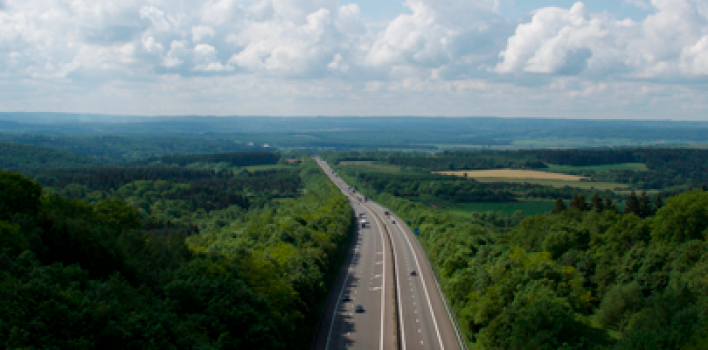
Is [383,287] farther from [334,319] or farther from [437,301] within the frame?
[334,319]

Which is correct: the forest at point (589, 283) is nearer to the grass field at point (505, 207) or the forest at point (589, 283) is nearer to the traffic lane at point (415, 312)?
the traffic lane at point (415, 312)

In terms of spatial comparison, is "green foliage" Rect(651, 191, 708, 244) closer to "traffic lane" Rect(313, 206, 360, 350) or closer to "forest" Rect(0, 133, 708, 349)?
"forest" Rect(0, 133, 708, 349)

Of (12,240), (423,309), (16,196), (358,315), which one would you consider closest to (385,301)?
(423,309)

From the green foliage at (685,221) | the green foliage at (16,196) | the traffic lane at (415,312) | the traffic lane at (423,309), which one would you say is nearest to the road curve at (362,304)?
the traffic lane at (415,312)

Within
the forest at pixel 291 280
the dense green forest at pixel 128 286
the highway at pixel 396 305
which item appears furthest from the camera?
the highway at pixel 396 305

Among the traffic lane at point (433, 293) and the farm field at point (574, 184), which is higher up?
the farm field at point (574, 184)

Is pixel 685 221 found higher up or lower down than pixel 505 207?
higher up

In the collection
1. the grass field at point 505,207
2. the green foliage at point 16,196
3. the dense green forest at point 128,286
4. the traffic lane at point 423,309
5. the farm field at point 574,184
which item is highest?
the green foliage at point 16,196
